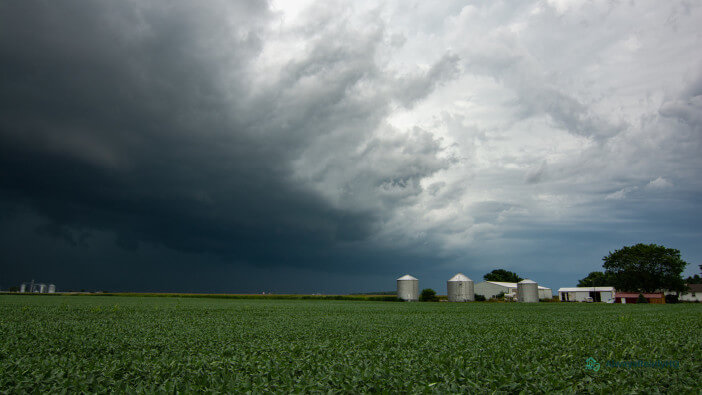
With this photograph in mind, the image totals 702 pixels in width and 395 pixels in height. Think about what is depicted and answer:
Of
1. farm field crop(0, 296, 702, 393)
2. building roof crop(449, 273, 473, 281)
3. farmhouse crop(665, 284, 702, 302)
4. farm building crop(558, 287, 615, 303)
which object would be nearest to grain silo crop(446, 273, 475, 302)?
building roof crop(449, 273, 473, 281)

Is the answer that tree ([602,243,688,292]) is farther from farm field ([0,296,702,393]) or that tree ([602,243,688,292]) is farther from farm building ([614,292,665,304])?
farm field ([0,296,702,393])

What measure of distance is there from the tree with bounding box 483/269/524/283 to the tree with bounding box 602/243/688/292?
2666 inches

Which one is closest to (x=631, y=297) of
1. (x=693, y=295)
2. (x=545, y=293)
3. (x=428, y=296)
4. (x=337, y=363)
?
(x=545, y=293)

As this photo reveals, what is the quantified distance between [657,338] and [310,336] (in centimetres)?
1270

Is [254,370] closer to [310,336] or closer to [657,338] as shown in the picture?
[310,336]

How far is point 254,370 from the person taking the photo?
330 inches

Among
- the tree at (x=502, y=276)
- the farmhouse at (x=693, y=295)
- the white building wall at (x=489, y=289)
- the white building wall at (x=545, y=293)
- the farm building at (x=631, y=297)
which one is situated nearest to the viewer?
the farm building at (x=631, y=297)

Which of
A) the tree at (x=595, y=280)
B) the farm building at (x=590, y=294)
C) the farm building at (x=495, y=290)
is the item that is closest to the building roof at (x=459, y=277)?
the farm building at (x=495, y=290)

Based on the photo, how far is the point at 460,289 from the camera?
270 feet

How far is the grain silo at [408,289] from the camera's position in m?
81.9

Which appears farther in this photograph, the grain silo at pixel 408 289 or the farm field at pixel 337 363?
the grain silo at pixel 408 289

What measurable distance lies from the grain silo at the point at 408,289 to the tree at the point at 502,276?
88060mm

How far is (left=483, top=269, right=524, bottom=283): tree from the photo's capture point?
158625 mm

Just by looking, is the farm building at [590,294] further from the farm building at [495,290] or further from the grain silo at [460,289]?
the grain silo at [460,289]
